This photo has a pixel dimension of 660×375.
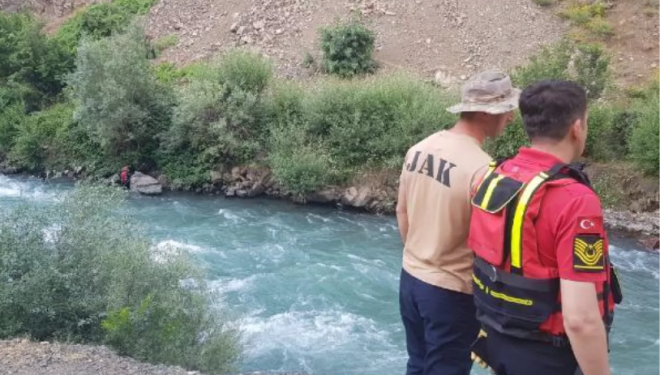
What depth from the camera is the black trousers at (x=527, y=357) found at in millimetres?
3014

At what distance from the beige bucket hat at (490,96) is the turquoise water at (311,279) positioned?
739 centimetres

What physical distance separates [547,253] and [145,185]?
19486 mm

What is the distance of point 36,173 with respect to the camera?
23.2m

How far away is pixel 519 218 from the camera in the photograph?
3.00 m

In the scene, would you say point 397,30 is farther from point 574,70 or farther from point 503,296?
point 503,296

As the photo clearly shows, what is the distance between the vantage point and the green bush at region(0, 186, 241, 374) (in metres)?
7.80

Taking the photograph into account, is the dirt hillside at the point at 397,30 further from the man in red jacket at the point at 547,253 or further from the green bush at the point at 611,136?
the man in red jacket at the point at 547,253

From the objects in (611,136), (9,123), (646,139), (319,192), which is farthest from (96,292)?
(9,123)

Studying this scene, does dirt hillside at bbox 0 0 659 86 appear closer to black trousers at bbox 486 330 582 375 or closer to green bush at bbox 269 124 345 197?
green bush at bbox 269 124 345 197

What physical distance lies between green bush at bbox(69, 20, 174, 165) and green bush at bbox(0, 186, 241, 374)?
13146 mm

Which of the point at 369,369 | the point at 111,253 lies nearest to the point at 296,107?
the point at 369,369

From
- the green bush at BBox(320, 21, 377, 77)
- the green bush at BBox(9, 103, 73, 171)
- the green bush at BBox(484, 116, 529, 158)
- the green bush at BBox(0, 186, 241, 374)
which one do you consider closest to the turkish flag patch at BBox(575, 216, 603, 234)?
the green bush at BBox(0, 186, 241, 374)

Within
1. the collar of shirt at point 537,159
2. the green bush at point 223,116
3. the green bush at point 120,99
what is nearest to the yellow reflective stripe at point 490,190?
the collar of shirt at point 537,159

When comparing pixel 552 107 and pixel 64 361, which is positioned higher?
pixel 552 107
